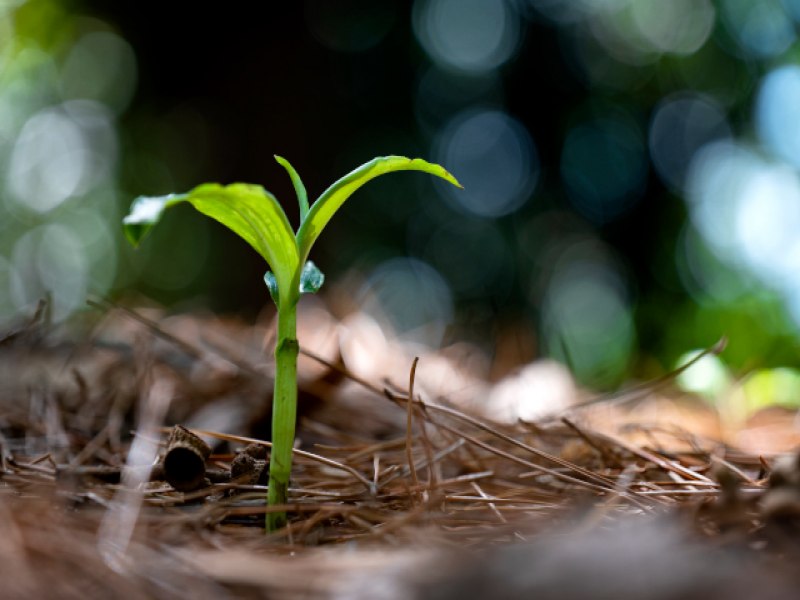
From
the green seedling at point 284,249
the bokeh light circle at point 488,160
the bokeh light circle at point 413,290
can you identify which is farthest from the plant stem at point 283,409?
the bokeh light circle at point 488,160

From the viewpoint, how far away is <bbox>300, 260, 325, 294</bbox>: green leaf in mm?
844

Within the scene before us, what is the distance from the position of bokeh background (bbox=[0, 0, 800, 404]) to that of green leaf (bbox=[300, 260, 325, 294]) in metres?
3.69

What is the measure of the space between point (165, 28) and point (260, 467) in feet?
14.5

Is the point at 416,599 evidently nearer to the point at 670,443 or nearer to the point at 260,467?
the point at 260,467

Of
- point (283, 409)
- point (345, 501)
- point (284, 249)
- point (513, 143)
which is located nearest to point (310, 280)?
point (284, 249)

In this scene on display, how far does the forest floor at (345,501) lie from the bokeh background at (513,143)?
3.15 m

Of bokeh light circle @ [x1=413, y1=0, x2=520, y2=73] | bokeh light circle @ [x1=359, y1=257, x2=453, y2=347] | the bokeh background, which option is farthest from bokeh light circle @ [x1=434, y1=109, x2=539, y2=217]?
bokeh light circle @ [x1=359, y1=257, x2=453, y2=347]

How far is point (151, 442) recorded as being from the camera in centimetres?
109

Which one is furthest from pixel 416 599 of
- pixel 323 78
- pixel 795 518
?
pixel 323 78

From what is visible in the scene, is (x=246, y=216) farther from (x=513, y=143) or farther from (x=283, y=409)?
(x=513, y=143)

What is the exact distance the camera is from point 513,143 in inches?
322

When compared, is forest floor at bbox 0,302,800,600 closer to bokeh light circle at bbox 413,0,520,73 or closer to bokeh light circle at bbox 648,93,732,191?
bokeh light circle at bbox 648,93,732,191

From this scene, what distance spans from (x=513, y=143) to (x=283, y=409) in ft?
25.8

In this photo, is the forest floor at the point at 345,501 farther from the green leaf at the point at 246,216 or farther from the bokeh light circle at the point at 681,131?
the bokeh light circle at the point at 681,131
